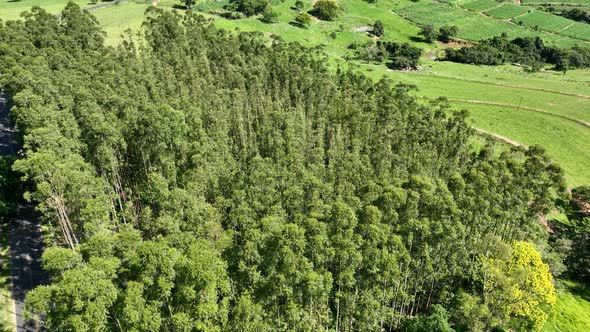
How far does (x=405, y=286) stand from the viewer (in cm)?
6100

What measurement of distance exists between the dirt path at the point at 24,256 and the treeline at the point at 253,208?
541 centimetres

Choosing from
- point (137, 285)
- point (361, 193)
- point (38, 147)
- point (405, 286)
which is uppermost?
point (38, 147)

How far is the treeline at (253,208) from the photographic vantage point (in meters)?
45.7

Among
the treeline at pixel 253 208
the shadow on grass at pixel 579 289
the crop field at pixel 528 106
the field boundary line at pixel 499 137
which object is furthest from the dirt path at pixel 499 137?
the shadow on grass at pixel 579 289

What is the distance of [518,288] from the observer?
207 ft

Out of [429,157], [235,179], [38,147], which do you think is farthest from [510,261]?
[38,147]

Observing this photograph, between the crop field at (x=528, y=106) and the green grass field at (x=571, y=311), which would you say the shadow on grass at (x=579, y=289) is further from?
the crop field at (x=528, y=106)

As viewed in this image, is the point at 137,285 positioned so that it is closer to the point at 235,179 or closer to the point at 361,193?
the point at 235,179

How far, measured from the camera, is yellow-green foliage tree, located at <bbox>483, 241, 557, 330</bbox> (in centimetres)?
6209

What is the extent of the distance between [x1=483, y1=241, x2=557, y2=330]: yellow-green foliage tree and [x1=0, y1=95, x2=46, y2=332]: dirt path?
71190 mm

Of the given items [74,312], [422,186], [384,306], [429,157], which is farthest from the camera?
[429,157]

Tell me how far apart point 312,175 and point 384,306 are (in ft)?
97.7

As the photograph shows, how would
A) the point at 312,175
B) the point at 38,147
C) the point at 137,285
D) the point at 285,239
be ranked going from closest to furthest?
the point at 137,285 → the point at 285,239 → the point at 38,147 → the point at 312,175

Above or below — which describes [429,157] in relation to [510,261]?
above
